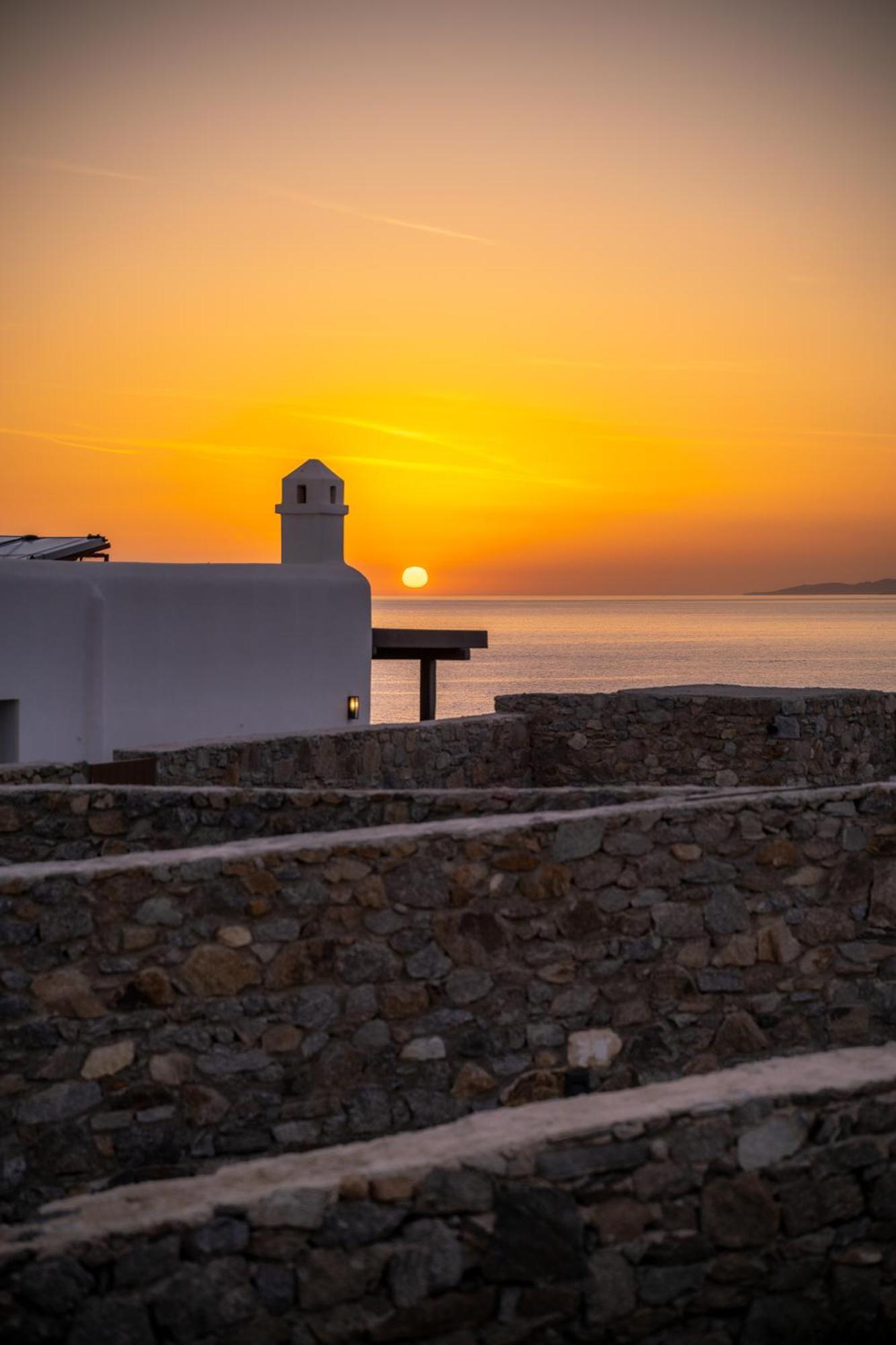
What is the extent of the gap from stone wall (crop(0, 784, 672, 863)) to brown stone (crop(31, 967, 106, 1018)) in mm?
1944

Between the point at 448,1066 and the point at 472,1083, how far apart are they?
0.11 meters

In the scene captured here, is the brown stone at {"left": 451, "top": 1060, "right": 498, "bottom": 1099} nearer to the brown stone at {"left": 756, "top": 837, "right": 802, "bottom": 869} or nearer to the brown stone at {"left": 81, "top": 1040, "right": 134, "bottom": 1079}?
the brown stone at {"left": 81, "top": 1040, "right": 134, "bottom": 1079}

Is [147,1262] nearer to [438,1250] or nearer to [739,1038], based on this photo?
[438,1250]

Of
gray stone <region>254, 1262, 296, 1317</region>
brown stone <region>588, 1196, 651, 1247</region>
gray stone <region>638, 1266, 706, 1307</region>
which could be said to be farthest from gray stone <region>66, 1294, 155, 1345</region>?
gray stone <region>638, 1266, 706, 1307</region>

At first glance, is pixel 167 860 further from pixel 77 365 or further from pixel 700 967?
pixel 77 365

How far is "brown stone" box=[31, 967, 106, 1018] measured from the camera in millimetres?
5711

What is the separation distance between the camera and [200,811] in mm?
7793

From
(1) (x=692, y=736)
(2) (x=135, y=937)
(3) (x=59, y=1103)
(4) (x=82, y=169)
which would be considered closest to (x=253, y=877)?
(2) (x=135, y=937)

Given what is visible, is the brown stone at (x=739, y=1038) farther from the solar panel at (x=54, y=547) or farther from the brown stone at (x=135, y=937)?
the solar panel at (x=54, y=547)

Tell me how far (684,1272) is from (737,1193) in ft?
0.88

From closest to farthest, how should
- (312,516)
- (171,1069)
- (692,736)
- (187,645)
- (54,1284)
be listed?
(54,1284), (171,1069), (692,736), (187,645), (312,516)

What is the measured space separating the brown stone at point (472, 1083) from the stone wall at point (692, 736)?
8.71 meters

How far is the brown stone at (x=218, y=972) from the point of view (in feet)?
19.1

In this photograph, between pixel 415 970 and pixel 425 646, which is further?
pixel 425 646
